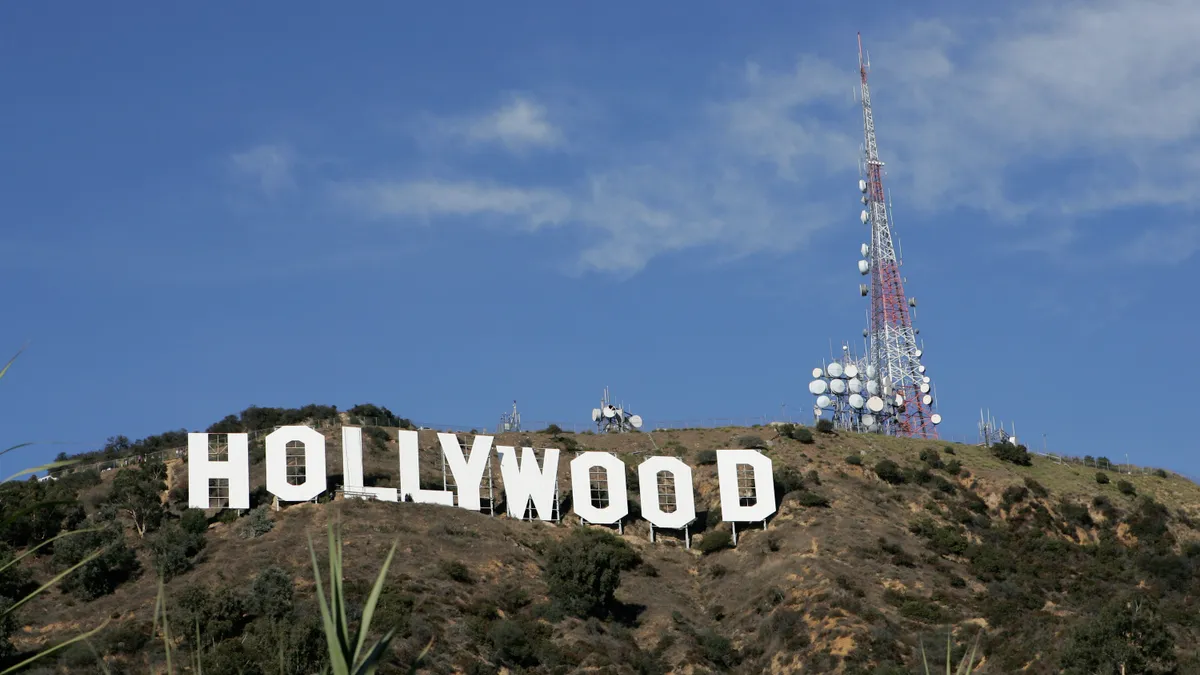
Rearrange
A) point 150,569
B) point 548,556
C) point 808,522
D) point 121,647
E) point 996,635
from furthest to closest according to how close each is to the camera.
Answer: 1. point 808,522
2. point 548,556
3. point 150,569
4. point 996,635
5. point 121,647

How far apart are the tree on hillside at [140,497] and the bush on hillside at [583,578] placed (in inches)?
904

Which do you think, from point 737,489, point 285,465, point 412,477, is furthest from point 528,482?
point 285,465

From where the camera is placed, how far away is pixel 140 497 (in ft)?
280

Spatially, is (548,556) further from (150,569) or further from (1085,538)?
(1085,538)

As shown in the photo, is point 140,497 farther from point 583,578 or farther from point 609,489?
point 609,489

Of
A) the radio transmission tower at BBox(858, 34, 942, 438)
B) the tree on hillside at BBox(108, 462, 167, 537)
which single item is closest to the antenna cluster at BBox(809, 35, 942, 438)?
the radio transmission tower at BBox(858, 34, 942, 438)

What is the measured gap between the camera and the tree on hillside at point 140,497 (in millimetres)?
83750

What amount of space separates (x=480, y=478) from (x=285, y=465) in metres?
11.7

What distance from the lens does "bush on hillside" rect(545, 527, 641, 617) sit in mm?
77438

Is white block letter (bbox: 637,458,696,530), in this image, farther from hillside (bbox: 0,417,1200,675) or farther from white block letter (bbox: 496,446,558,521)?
white block letter (bbox: 496,446,558,521)

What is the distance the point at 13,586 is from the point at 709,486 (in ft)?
151

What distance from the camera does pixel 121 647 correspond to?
66.1 m

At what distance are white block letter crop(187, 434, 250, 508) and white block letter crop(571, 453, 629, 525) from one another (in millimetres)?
20129

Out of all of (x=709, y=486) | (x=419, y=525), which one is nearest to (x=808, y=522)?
(x=709, y=486)
